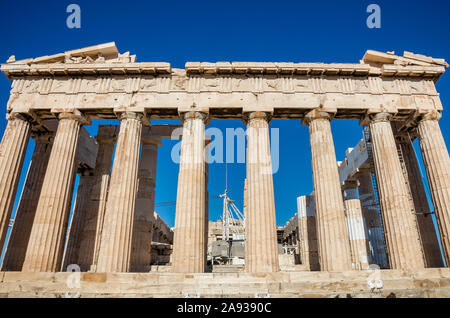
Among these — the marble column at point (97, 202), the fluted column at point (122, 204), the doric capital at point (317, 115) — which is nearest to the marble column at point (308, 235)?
the doric capital at point (317, 115)

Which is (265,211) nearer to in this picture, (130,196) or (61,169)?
(130,196)

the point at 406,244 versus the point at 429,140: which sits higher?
the point at 429,140

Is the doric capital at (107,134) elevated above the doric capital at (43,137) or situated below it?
above

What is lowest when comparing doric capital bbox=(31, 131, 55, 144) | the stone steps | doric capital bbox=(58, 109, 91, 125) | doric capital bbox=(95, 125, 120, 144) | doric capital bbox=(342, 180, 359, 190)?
the stone steps

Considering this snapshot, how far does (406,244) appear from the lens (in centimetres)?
1566

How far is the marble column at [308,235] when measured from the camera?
24030 millimetres

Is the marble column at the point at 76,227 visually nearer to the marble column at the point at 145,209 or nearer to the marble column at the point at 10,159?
the marble column at the point at 145,209

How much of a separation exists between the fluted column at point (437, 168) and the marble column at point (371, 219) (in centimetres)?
637

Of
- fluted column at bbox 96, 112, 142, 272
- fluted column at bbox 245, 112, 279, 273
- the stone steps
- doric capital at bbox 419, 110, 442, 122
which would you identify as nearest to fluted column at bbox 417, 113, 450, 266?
doric capital at bbox 419, 110, 442, 122

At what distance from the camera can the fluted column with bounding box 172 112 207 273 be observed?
1532 cm

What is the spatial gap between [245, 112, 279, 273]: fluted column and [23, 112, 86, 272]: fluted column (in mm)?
9877

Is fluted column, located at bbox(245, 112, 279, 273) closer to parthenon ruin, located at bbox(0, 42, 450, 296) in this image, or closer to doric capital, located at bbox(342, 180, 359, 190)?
parthenon ruin, located at bbox(0, 42, 450, 296)
